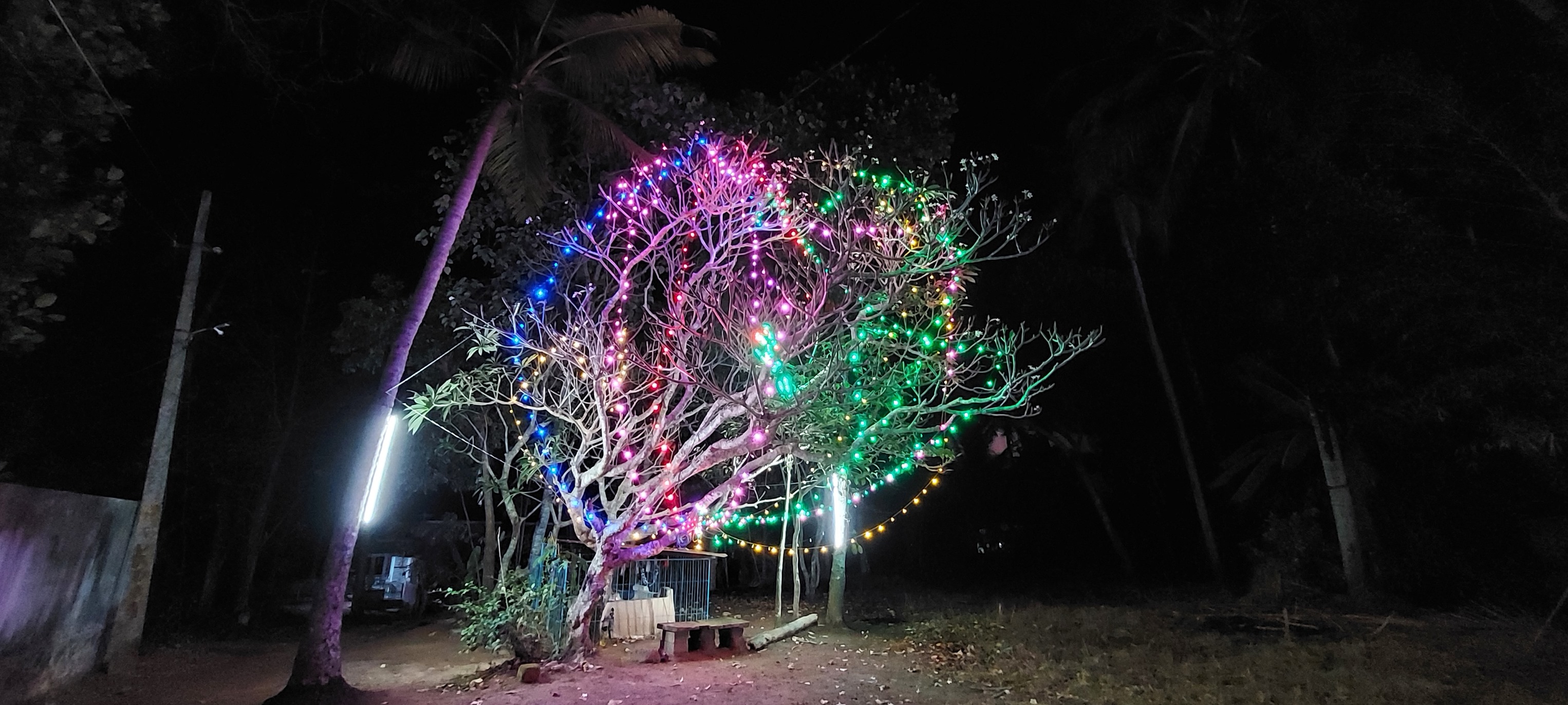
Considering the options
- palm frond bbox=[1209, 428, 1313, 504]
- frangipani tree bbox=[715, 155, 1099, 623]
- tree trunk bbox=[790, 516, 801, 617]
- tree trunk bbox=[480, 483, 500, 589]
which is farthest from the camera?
palm frond bbox=[1209, 428, 1313, 504]

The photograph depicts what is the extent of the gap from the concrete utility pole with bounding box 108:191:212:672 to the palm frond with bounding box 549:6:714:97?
16.9 ft

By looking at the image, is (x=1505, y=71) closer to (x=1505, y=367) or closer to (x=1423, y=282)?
(x=1423, y=282)

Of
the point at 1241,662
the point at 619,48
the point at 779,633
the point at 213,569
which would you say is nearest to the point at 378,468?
the point at 619,48

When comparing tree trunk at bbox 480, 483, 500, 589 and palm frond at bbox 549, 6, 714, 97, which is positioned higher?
palm frond at bbox 549, 6, 714, 97

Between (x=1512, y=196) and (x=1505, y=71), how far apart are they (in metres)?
1.49

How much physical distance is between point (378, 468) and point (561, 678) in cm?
291

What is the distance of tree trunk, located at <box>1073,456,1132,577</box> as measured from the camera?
70.5 feet

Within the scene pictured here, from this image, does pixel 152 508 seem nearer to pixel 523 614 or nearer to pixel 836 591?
pixel 523 614

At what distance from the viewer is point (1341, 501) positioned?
47.7ft

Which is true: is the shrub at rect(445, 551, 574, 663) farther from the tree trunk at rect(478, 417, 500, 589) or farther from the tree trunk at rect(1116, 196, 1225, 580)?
the tree trunk at rect(1116, 196, 1225, 580)

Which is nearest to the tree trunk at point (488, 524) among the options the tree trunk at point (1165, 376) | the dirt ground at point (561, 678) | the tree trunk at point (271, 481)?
the dirt ground at point (561, 678)

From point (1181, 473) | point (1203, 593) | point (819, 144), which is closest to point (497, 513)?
point (819, 144)

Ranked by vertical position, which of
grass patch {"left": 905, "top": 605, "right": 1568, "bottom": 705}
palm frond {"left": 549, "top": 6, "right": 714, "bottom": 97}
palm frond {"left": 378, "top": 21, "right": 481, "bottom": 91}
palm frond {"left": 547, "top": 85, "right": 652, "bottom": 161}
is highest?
palm frond {"left": 549, "top": 6, "right": 714, "bottom": 97}

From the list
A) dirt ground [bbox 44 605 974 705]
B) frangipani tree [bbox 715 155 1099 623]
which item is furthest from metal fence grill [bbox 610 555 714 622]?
frangipani tree [bbox 715 155 1099 623]
